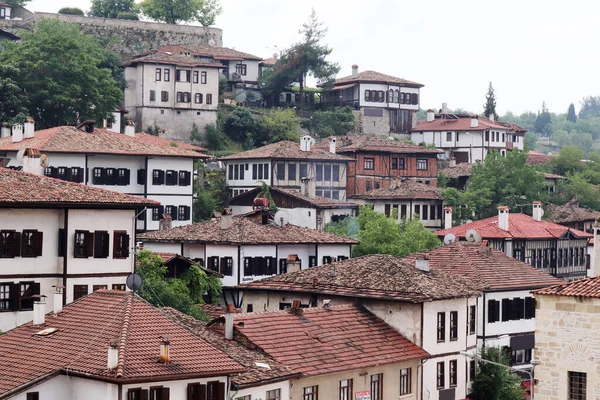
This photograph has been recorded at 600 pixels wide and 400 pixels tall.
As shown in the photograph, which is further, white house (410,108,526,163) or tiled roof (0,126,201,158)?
white house (410,108,526,163)

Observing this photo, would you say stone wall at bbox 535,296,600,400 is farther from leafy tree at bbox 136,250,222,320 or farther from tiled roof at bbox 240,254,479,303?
leafy tree at bbox 136,250,222,320

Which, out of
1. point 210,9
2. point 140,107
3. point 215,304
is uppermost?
point 210,9

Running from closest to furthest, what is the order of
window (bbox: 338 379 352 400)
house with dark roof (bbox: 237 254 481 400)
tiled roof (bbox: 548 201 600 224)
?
window (bbox: 338 379 352 400), house with dark roof (bbox: 237 254 481 400), tiled roof (bbox: 548 201 600 224)

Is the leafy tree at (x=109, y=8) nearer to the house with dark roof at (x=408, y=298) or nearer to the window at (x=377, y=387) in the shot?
the house with dark roof at (x=408, y=298)

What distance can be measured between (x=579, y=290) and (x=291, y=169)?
51.2 meters

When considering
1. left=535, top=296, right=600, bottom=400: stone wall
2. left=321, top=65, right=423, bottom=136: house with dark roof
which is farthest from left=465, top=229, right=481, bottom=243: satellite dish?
left=321, top=65, right=423, bottom=136: house with dark roof

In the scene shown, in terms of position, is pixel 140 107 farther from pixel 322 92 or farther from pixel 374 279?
pixel 374 279

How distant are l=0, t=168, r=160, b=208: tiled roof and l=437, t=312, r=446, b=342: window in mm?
11010

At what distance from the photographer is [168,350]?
30.5 m

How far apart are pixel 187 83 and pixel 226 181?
1175cm

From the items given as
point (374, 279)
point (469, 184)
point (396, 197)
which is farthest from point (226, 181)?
point (374, 279)

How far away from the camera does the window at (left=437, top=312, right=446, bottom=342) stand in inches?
1773

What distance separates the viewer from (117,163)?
65.1 meters

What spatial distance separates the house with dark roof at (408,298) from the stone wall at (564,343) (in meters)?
14.5
